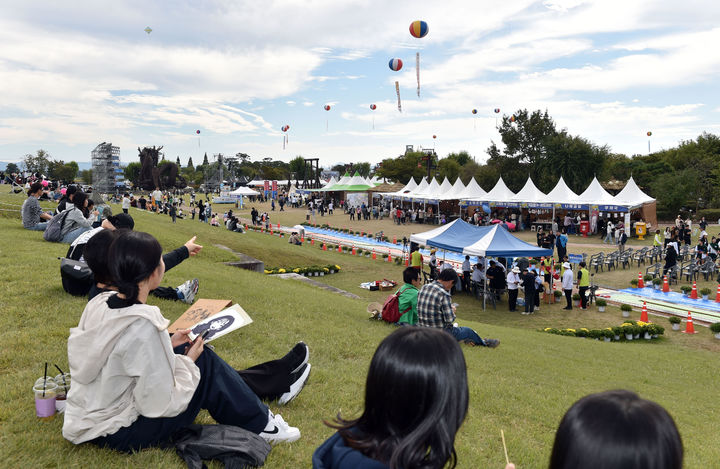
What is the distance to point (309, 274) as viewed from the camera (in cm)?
1775

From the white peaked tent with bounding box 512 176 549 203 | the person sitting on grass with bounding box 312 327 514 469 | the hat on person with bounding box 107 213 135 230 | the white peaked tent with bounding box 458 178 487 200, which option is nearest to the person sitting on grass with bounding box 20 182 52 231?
the hat on person with bounding box 107 213 135 230

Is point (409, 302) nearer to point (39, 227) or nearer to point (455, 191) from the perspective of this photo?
point (39, 227)

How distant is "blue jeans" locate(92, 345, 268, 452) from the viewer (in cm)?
296

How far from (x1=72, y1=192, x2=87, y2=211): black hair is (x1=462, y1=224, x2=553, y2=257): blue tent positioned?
10683 mm

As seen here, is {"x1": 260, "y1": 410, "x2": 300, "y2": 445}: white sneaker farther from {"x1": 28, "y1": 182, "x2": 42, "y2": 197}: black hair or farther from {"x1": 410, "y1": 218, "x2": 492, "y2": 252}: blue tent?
{"x1": 410, "y1": 218, "x2": 492, "y2": 252}: blue tent

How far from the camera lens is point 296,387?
4227 millimetres

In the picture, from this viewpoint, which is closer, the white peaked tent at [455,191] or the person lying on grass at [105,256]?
the person lying on grass at [105,256]

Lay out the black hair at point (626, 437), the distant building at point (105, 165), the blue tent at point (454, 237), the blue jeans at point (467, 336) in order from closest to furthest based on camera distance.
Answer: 1. the black hair at point (626, 437)
2. the blue jeans at point (467, 336)
3. the blue tent at point (454, 237)
4. the distant building at point (105, 165)

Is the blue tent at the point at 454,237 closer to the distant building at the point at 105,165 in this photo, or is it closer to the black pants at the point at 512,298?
the black pants at the point at 512,298

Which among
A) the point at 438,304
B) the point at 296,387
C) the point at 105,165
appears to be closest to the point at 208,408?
the point at 296,387

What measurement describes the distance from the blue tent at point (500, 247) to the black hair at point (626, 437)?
13.4 m

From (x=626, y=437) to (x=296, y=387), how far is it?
3279 millimetres

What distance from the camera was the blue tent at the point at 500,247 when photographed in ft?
47.4

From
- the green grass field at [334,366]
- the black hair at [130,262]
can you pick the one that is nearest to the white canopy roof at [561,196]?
the green grass field at [334,366]
